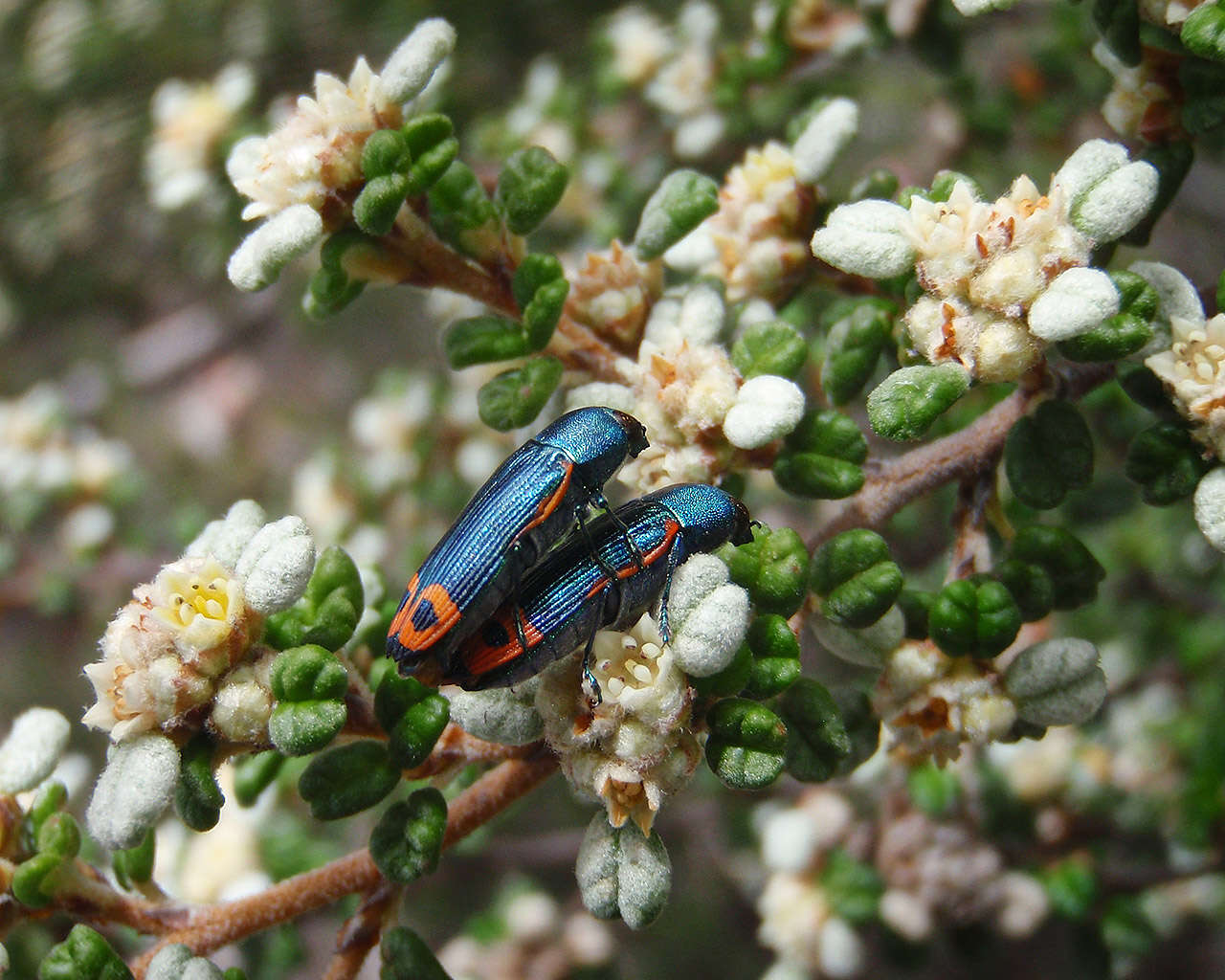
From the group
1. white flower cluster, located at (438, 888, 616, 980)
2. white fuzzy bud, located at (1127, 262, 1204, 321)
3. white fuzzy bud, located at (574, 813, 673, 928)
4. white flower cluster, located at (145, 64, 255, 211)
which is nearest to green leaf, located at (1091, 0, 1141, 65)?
white fuzzy bud, located at (1127, 262, 1204, 321)

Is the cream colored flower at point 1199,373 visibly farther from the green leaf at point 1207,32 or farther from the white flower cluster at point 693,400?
the white flower cluster at point 693,400

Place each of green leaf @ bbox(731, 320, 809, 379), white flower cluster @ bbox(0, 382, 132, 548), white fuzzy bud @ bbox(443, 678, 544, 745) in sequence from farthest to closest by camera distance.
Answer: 1. white flower cluster @ bbox(0, 382, 132, 548)
2. green leaf @ bbox(731, 320, 809, 379)
3. white fuzzy bud @ bbox(443, 678, 544, 745)

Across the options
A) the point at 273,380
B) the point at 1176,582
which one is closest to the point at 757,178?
the point at 1176,582

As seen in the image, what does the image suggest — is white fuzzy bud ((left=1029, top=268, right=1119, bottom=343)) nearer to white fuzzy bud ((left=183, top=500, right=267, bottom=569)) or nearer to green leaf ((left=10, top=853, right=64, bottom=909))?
white fuzzy bud ((left=183, top=500, right=267, bottom=569))

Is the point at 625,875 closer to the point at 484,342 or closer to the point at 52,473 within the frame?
the point at 484,342

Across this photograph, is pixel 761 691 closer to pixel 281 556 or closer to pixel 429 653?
pixel 429 653

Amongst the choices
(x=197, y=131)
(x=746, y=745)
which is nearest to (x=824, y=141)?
(x=746, y=745)
